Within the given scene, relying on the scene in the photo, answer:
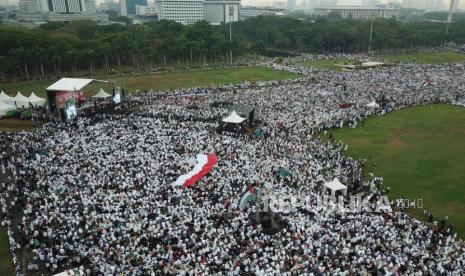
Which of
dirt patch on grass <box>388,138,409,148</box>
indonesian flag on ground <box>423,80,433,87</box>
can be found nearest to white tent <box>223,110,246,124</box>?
dirt patch on grass <box>388,138,409,148</box>

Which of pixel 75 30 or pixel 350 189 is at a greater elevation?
pixel 75 30

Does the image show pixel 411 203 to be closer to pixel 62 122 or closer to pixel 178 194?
pixel 178 194

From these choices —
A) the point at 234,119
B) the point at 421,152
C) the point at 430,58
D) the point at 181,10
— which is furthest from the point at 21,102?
the point at 181,10

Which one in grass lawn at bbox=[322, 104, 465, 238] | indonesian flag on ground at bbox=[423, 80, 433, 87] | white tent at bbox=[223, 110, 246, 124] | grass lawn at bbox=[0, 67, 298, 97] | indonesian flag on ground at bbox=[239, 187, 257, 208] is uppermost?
white tent at bbox=[223, 110, 246, 124]

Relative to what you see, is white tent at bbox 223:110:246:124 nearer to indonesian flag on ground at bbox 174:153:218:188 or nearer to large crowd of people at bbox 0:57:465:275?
large crowd of people at bbox 0:57:465:275

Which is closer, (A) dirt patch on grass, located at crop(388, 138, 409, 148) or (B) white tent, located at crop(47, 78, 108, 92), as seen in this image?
(A) dirt patch on grass, located at crop(388, 138, 409, 148)

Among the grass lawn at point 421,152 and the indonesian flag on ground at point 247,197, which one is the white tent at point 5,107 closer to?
the indonesian flag on ground at point 247,197

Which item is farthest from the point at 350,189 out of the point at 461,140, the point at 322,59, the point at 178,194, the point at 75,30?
the point at 75,30

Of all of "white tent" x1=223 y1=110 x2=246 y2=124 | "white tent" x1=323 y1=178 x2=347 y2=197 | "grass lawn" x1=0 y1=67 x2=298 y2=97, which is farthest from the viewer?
"grass lawn" x1=0 y1=67 x2=298 y2=97
